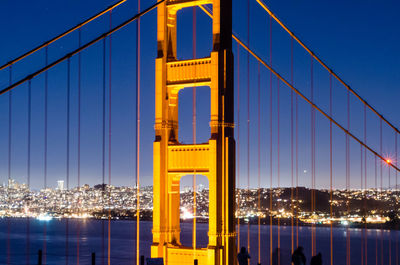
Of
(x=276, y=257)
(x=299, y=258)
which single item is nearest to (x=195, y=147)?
(x=276, y=257)

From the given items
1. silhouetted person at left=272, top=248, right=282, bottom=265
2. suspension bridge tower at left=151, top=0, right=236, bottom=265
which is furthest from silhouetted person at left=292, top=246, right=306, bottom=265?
suspension bridge tower at left=151, top=0, right=236, bottom=265

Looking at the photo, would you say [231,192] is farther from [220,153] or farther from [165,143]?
[165,143]

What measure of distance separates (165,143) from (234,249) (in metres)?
3.64

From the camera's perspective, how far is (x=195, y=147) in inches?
734

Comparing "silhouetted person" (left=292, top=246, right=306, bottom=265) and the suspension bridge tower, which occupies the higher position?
the suspension bridge tower

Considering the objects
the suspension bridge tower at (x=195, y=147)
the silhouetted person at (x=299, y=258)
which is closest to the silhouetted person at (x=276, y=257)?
the silhouetted person at (x=299, y=258)

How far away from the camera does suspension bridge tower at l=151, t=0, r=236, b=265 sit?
18.0m

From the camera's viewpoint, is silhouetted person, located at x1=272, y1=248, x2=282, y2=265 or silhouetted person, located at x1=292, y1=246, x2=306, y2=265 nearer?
silhouetted person, located at x1=292, y1=246, x2=306, y2=265

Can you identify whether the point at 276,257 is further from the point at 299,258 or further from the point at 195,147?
the point at 195,147

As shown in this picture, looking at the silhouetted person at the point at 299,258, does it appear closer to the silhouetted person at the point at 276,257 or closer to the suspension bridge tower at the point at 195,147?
the silhouetted person at the point at 276,257

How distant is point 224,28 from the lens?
18.6 metres

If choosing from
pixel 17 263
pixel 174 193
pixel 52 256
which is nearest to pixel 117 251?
pixel 52 256

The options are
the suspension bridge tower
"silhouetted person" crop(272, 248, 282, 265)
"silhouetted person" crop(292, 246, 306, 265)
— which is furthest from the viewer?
the suspension bridge tower

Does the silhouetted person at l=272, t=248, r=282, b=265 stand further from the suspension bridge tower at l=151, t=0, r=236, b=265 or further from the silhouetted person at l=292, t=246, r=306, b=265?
the suspension bridge tower at l=151, t=0, r=236, b=265
